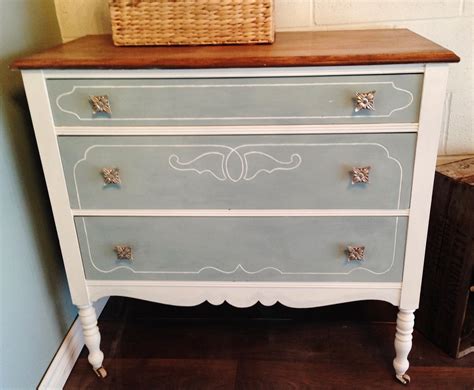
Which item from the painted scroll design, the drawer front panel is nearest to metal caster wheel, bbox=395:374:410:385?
the drawer front panel

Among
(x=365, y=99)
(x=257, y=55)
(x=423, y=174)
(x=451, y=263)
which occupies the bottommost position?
(x=451, y=263)

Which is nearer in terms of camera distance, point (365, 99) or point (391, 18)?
point (365, 99)

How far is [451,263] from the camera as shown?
1473mm

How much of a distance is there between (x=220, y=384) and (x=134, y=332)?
396 mm

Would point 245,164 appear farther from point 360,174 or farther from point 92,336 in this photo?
point 92,336

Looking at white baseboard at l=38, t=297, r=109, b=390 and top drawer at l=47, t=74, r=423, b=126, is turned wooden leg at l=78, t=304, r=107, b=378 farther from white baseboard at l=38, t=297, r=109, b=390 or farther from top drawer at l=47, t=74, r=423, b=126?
top drawer at l=47, t=74, r=423, b=126

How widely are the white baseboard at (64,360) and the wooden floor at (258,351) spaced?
0.03 meters

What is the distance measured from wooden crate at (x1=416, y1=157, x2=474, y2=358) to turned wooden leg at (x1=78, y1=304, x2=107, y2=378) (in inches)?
42.4

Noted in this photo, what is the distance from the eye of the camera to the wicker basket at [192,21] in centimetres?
125

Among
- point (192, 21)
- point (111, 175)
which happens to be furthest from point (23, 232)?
point (192, 21)

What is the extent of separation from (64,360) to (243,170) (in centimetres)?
88

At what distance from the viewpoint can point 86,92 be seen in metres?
1.15

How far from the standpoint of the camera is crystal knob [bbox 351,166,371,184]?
116cm

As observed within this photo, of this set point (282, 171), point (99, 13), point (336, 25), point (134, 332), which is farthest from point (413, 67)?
point (134, 332)
